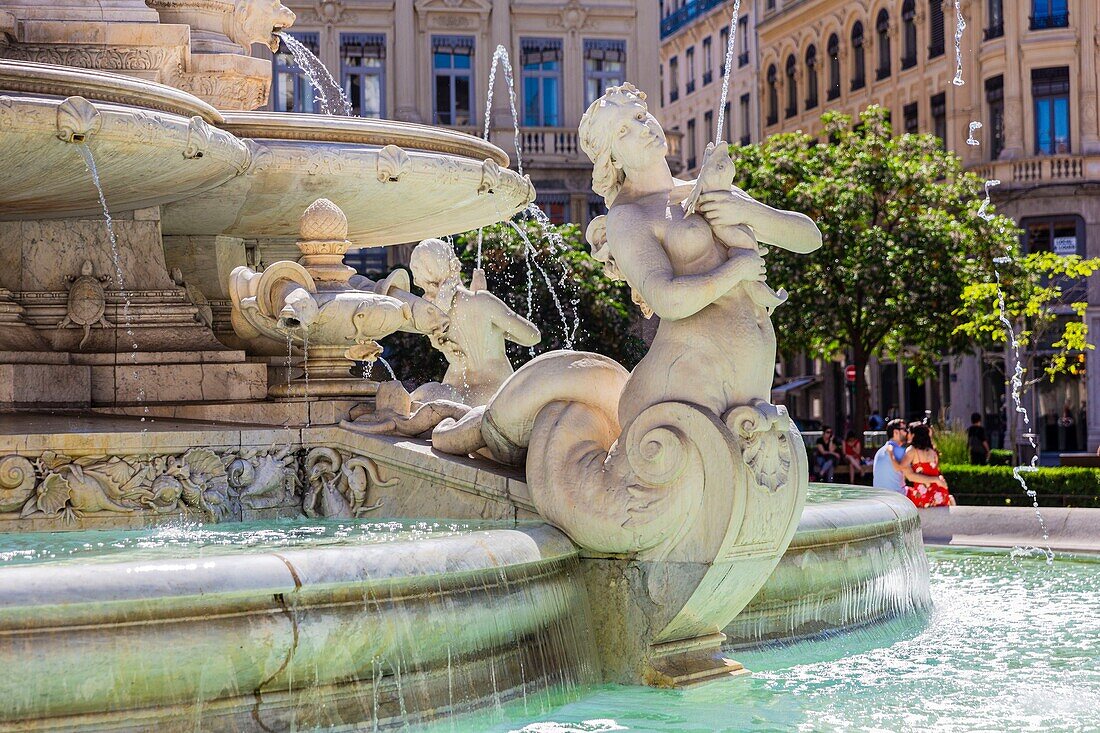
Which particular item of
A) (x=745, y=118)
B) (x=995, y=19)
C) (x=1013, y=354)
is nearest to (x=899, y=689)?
(x=1013, y=354)

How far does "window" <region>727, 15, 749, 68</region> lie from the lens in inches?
2331

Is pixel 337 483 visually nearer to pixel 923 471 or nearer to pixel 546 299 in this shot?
pixel 923 471

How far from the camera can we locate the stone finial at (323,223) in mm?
8453

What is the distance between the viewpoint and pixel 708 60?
2438 inches

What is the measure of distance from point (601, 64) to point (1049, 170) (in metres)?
11.5

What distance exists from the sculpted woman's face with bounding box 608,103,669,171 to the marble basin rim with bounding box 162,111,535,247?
259 centimetres

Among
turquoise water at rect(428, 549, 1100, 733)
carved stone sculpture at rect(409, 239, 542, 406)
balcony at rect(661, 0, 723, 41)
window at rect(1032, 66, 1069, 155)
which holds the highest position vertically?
balcony at rect(661, 0, 723, 41)

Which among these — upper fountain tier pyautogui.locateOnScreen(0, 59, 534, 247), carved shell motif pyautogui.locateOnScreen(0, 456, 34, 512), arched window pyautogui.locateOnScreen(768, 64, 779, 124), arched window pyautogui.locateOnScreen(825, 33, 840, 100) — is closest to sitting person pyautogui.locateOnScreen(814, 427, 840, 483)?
upper fountain tier pyautogui.locateOnScreen(0, 59, 534, 247)

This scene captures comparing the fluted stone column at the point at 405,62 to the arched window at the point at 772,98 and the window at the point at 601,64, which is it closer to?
the window at the point at 601,64

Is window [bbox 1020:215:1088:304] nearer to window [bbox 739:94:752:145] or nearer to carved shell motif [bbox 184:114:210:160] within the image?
window [bbox 739:94:752:145]

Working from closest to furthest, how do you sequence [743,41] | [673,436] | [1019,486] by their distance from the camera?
[673,436] → [1019,486] → [743,41]

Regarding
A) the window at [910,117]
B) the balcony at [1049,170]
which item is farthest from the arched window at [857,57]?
the balcony at [1049,170]

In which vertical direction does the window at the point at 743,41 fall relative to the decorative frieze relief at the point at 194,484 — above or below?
above

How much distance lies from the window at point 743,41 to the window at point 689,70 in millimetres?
3414
